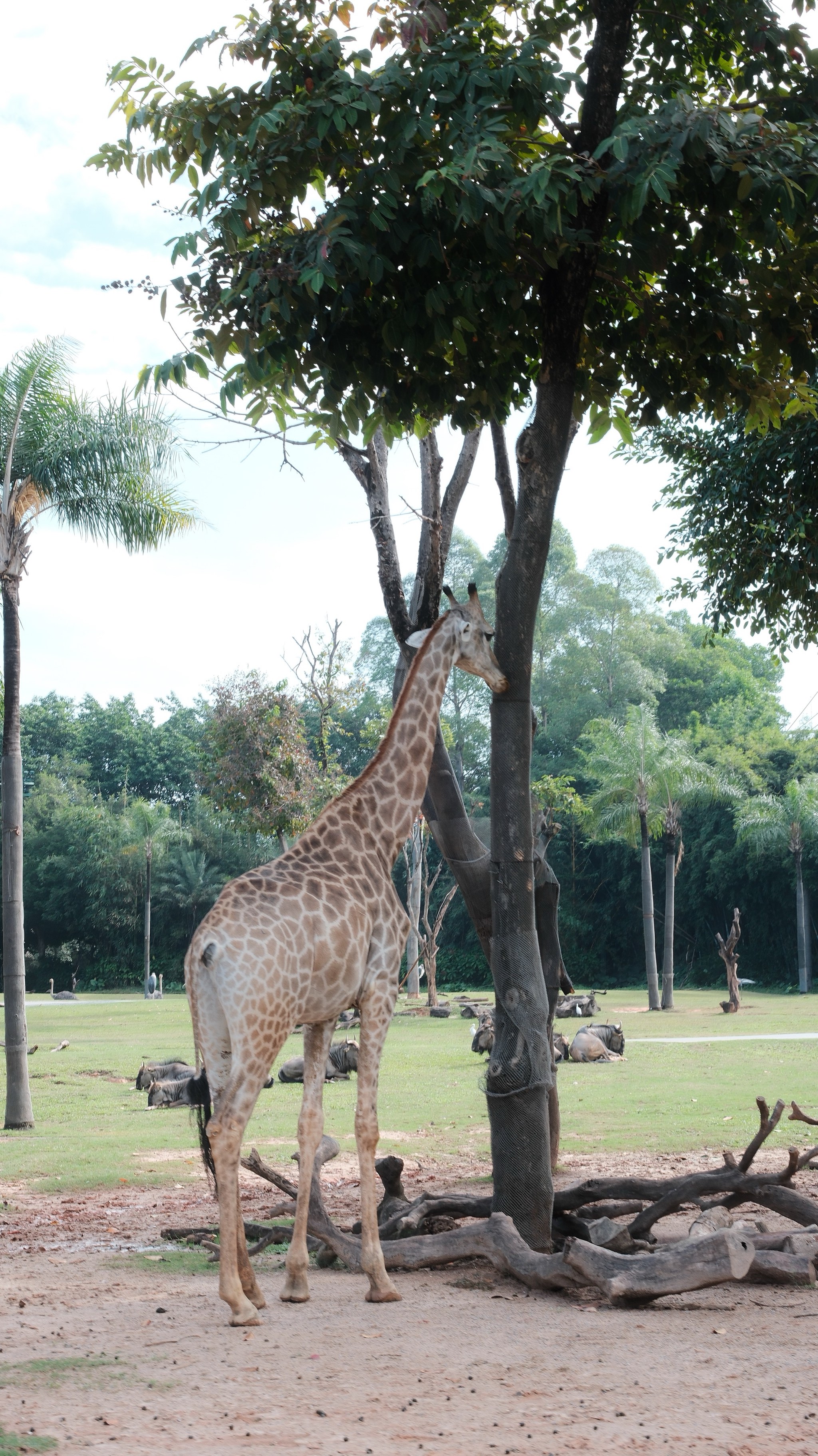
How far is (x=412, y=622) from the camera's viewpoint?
952 centimetres

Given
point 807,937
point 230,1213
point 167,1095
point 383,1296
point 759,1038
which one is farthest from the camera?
point 807,937

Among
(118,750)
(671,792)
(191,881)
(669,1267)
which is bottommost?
(669,1267)

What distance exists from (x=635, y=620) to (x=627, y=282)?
60.7m

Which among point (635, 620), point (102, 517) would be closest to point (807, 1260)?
point (102, 517)

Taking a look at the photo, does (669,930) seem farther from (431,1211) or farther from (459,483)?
(431,1211)

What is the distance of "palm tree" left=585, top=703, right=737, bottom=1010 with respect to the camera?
1372 inches

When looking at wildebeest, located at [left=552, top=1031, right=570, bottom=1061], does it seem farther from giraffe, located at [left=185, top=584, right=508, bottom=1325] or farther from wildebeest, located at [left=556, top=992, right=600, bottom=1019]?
giraffe, located at [left=185, top=584, right=508, bottom=1325]

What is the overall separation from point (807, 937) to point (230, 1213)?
3797 cm

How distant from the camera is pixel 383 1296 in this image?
6.12 metres

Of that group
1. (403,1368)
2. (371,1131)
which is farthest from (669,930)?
(403,1368)

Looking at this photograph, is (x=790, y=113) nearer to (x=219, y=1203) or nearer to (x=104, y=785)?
(x=219, y=1203)

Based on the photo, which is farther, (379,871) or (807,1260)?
(379,871)

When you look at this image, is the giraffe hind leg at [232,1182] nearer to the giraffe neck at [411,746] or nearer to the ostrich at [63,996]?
the giraffe neck at [411,746]

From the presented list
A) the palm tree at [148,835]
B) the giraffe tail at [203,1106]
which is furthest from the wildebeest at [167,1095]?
the palm tree at [148,835]
